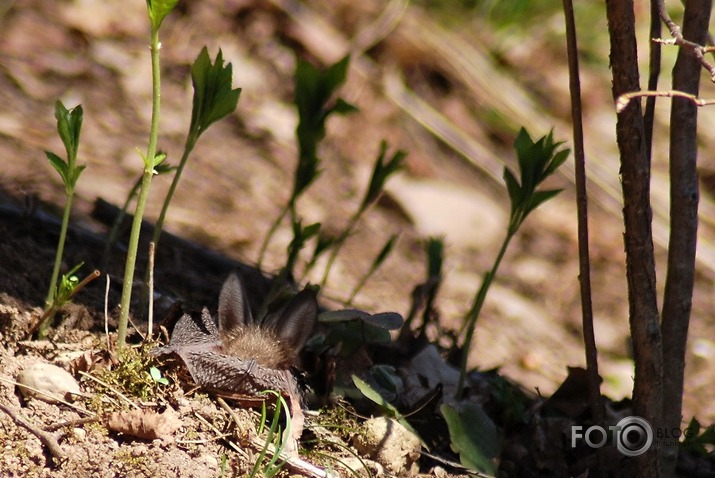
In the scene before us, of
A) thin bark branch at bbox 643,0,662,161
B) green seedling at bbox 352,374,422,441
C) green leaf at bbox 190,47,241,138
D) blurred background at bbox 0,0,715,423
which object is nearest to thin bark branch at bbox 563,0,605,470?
thin bark branch at bbox 643,0,662,161

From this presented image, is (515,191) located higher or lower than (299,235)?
higher

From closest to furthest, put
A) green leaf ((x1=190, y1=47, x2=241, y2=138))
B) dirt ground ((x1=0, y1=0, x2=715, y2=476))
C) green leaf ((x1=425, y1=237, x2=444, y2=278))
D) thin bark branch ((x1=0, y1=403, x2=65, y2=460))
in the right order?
thin bark branch ((x1=0, y1=403, x2=65, y2=460))
green leaf ((x1=190, y1=47, x2=241, y2=138))
green leaf ((x1=425, y1=237, x2=444, y2=278))
dirt ground ((x1=0, y1=0, x2=715, y2=476))

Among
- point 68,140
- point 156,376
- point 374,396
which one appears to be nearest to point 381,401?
point 374,396

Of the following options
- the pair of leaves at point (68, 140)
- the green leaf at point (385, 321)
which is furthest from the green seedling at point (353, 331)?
the pair of leaves at point (68, 140)

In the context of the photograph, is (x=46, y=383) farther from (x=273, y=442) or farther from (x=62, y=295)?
(x=273, y=442)

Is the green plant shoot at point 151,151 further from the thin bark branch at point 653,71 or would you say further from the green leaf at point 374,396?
the thin bark branch at point 653,71

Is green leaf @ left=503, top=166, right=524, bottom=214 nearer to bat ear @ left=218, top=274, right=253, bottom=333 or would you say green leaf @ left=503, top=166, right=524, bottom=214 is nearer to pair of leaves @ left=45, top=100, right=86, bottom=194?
bat ear @ left=218, top=274, right=253, bottom=333
